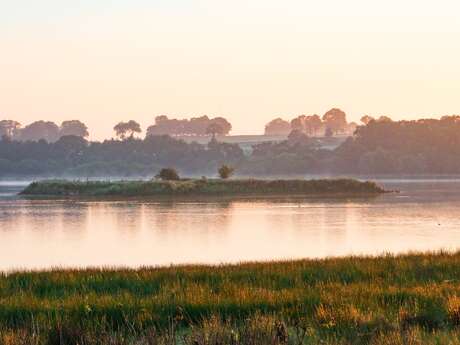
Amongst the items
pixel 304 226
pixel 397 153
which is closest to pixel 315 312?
pixel 304 226

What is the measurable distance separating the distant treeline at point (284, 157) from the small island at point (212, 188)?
220 feet

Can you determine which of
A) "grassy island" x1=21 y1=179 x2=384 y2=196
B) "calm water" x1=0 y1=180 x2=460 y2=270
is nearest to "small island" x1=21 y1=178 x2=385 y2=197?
"grassy island" x1=21 y1=179 x2=384 y2=196

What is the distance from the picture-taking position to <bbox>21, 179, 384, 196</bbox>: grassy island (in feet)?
283

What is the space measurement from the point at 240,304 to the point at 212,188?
74.7 metres

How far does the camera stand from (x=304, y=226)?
40.4 metres

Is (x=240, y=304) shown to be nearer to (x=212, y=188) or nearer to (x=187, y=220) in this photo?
(x=187, y=220)

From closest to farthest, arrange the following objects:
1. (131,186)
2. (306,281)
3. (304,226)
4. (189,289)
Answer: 1. (189,289)
2. (306,281)
3. (304,226)
4. (131,186)

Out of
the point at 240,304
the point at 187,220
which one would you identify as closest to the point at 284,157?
the point at 187,220

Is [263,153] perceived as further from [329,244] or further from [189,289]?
[189,289]

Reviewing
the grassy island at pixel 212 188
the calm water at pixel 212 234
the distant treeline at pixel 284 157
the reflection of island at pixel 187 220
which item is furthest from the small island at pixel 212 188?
the distant treeline at pixel 284 157

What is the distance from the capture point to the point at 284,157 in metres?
172

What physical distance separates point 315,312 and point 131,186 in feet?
253

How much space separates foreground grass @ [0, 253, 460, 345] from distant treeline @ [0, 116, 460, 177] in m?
139

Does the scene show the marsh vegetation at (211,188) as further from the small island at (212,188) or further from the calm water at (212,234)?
the calm water at (212,234)
